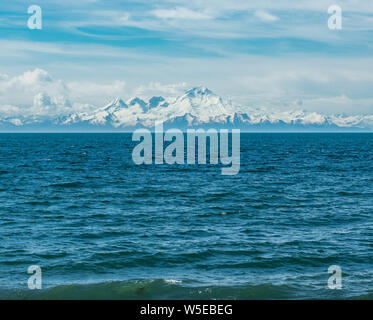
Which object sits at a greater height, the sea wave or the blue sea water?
the blue sea water

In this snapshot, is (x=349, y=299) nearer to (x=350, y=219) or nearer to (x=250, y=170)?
(x=350, y=219)

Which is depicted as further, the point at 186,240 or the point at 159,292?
the point at 186,240

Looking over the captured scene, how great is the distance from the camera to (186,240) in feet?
91.3

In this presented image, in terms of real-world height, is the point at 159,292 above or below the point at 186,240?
below

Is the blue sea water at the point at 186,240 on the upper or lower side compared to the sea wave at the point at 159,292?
upper

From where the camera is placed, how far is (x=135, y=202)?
41188 mm

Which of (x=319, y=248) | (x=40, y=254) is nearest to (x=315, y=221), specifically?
(x=319, y=248)

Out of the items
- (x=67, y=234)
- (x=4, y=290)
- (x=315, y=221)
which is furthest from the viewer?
(x=315, y=221)

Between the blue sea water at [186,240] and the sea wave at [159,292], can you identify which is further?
the blue sea water at [186,240]

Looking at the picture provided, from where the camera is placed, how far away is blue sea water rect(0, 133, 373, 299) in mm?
20359

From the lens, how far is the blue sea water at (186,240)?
66.8ft

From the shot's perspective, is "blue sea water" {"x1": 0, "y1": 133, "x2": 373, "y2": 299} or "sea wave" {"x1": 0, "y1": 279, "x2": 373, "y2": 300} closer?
"sea wave" {"x1": 0, "y1": 279, "x2": 373, "y2": 300}
